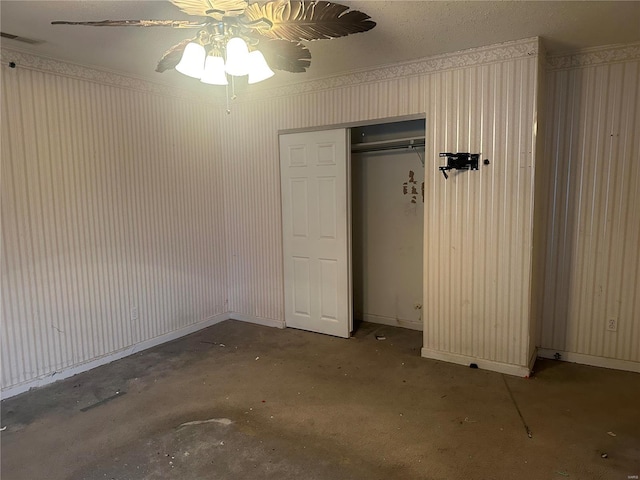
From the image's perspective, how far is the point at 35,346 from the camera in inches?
124

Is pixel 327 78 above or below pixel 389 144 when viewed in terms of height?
above

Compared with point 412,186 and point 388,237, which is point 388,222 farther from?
point 412,186

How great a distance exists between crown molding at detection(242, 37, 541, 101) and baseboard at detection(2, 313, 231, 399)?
2496mm

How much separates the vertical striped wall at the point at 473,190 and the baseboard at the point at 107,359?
2345 mm

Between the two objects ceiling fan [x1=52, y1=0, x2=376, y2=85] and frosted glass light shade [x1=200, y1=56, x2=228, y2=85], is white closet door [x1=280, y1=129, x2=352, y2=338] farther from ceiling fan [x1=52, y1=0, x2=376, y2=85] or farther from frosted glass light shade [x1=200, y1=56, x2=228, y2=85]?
frosted glass light shade [x1=200, y1=56, x2=228, y2=85]

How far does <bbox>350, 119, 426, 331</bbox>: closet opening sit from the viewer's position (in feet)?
13.9

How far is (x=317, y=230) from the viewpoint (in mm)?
4203

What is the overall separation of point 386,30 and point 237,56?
1238mm

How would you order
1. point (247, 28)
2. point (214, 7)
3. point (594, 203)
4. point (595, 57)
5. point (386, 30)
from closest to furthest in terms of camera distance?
point (214, 7) < point (247, 28) < point (386, 30) < point (595, 57) < point (594, 203)

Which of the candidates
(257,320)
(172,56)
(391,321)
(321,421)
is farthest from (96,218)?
(391,321)

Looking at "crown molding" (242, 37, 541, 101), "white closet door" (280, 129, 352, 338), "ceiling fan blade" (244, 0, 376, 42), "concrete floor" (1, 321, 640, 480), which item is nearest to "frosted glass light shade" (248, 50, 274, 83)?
"ceiling fan blade" (244, 0, 376, 42)

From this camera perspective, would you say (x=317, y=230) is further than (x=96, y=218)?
Yes

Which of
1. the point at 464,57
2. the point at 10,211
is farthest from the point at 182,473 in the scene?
the point at 464,57

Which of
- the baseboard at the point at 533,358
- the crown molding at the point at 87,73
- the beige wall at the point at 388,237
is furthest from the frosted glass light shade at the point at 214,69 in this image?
the baseboard at the point at 533,358
